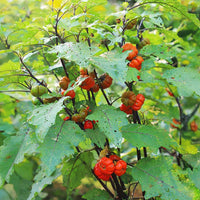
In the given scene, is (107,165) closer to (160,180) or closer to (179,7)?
(160,180)

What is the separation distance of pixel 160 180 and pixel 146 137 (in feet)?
0.78

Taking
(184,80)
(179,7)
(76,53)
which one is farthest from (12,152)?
(179,7)

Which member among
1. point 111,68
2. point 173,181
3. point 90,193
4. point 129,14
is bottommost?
point 90,193

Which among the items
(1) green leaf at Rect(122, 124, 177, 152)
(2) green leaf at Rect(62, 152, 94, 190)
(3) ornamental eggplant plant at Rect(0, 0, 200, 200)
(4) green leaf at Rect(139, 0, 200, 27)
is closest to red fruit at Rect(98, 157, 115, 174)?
(3) ornamental eggplant plant at Rect(0, 0, 200, 200)

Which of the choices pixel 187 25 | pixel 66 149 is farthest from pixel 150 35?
pixel 66 149

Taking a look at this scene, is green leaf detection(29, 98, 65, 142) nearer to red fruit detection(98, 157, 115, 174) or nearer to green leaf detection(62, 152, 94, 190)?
red fruit detection(98, 157, 115, 174)

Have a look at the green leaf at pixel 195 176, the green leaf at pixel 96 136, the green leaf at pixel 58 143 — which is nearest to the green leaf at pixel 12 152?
the green leaf at pixel 58 143

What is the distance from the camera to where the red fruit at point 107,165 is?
45.5 inches

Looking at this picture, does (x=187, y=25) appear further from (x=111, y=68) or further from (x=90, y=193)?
(x=90, y=193)

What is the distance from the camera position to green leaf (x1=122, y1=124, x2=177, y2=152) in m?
1.18

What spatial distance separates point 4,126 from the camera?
6.33 ft

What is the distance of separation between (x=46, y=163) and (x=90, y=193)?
657 millimetres

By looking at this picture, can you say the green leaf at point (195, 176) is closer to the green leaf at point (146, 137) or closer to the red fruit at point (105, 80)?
the green leaf at point (146, 137)

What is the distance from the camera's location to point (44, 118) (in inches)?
38.2
